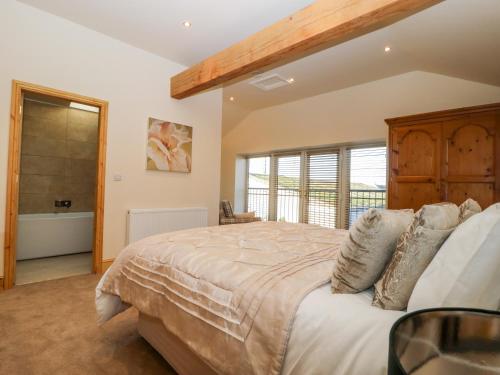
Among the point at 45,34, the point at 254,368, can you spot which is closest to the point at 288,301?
the point at 254,368

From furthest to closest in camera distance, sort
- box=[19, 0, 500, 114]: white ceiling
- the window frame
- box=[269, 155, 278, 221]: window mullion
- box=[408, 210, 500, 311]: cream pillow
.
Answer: box=[269, 155, 278, 221]: window mullion, the window frame, box=[19, 0, 500, 114]: white ceiling, box=[408, 210, 500, 311]: cream pillow

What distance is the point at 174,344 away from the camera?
4.86 ft

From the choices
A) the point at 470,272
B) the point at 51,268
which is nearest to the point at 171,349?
→ the point at 470,272

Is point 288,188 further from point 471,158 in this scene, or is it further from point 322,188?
point 471,158

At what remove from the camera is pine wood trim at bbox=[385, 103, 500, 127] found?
2.79 m

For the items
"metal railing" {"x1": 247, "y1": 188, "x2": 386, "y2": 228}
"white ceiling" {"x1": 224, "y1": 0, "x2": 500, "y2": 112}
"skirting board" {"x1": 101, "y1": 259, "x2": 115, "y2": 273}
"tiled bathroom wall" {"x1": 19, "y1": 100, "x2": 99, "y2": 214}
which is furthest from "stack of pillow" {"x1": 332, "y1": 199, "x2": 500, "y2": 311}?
"tiled bathroom wall" {"x1": 19, "y1": 100, "x2": 99, "y2": 214}

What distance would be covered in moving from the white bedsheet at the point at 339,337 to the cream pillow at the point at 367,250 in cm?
6

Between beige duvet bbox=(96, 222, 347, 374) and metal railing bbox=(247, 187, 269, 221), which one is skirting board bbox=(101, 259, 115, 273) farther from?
metal railing bbox=(247, 187, 269, 221)

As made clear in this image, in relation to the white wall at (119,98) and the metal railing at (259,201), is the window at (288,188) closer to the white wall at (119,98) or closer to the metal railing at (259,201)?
the metal railing at (259,201)

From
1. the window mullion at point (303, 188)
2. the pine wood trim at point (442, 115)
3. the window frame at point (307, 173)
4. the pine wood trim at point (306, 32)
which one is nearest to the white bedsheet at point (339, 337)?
the pine wood trim at point (306, 32)

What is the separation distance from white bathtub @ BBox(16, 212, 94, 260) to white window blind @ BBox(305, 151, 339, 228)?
13.2ft

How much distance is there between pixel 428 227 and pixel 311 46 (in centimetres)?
200

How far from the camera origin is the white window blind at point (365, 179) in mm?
4461

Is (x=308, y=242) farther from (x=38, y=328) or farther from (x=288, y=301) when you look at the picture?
(x=38, y=328)
